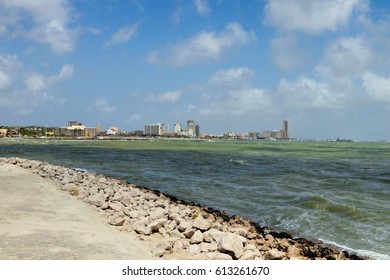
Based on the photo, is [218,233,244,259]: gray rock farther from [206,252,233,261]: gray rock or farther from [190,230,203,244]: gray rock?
[190,230,203,244]: gray rock

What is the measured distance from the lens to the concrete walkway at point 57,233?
7.39 metres

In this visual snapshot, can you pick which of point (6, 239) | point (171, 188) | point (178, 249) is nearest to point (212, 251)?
point (178, 249)

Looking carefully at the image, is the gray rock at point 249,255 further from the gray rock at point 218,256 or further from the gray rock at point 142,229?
the gray rock at point 142,229

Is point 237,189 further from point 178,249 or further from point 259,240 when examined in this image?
point 178,249

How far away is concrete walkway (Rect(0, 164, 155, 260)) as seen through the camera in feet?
24.3

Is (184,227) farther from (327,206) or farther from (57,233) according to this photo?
(327,206)

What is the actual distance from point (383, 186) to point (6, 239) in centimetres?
2224

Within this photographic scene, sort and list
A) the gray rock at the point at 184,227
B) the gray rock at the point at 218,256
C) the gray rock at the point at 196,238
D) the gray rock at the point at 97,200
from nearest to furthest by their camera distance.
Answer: the gray rock at the point at 218,256 → the gray rock at the point at 196,238 → the gray rock at the point at 184,227 → the gray rock at the point at 97,200

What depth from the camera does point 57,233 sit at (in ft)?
29.0

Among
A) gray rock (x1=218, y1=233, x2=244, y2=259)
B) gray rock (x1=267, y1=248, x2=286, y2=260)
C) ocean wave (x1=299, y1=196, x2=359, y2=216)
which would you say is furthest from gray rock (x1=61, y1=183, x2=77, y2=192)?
gray rock (x1=267, y1=248, x2=286, y2=260)

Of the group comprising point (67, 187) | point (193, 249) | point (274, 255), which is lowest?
point (274, 255)

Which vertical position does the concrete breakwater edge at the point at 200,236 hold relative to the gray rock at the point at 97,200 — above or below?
below

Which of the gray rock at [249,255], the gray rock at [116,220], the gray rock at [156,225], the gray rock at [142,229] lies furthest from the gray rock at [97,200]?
the gray rock at [249,255]

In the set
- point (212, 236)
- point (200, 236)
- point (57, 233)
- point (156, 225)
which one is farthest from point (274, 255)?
point (57, 233)
